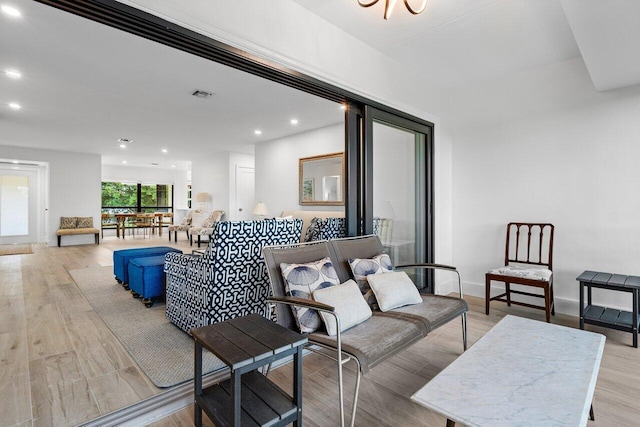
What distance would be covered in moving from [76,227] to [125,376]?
8.45m

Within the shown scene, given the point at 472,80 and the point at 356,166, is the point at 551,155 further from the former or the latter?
the point at 356,166

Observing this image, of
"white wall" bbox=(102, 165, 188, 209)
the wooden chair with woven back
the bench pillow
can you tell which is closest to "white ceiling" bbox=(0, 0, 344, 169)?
the bench pillow

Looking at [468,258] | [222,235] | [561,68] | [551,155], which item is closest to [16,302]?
[222,235]

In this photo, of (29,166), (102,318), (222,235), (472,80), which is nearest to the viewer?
(222,235)

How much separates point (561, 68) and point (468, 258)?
2277mm

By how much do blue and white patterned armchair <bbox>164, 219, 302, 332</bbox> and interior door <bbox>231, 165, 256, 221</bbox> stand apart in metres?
5.70

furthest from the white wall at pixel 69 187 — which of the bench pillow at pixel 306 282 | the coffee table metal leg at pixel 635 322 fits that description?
the coffee table metal leg at pixel 635 322

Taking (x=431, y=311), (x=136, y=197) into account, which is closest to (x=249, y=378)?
(x=431, y=311)

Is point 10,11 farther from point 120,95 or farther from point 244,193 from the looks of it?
point 244,193

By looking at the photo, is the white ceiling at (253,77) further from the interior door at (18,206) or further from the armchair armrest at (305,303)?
the interior door at (18,206)

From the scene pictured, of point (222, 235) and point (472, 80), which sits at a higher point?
point (472, 80)

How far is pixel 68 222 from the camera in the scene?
845cm

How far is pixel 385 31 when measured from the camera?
2697mm

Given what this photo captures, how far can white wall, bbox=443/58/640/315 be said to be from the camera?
3004 mm
